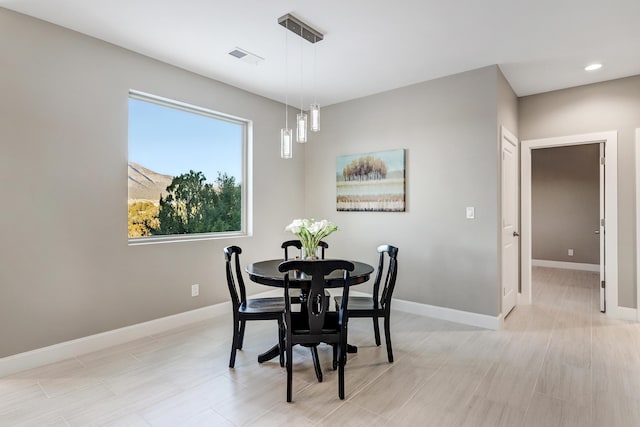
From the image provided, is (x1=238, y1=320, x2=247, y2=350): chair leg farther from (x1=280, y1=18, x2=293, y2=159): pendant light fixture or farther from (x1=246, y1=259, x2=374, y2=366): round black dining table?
(x1=280, y1=18, x2=293, y2=159): pendant light fixture

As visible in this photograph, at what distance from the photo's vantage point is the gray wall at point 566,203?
20.6 ft

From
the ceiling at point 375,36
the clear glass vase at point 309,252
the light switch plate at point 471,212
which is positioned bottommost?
the clear glass vase at point 309,252

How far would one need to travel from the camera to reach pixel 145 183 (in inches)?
132

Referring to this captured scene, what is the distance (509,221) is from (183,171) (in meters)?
3.83

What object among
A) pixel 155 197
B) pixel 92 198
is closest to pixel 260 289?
pixel 155 197

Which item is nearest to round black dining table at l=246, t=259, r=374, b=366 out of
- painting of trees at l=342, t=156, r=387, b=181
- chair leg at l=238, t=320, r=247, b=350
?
chair leg at l=238, t=320, r=247, b=350

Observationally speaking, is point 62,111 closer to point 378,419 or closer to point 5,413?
point 5,413

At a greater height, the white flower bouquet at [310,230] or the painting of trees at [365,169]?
the painting of trees at [365,169]

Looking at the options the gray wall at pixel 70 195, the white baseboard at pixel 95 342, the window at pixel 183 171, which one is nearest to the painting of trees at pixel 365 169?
the window at pixel 183 171

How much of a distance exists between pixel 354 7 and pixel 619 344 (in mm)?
3747

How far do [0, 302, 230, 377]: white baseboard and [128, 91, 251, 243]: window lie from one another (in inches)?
32.5

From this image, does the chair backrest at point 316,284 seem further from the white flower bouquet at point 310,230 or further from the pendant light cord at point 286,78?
the pendant light cord at point 286,78

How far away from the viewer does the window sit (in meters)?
3.31

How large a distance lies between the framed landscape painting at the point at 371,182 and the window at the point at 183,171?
4.42ft
